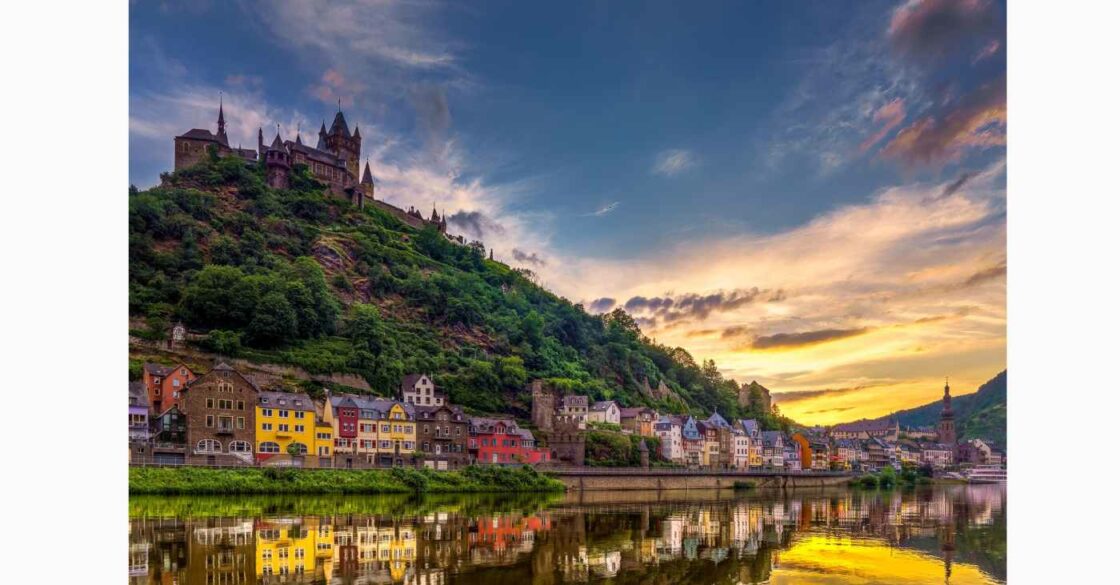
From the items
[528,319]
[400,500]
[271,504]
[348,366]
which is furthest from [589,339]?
[271,504]

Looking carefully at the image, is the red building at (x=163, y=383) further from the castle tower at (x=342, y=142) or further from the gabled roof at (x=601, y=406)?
the castle tower at (x=342, y=142)

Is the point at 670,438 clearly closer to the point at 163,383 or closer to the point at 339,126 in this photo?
the point at 163,383

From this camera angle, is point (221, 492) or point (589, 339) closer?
point (221, 492)

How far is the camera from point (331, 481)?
2856 cm

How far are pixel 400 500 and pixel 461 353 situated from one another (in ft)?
76.1

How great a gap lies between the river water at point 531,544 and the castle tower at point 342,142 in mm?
41009

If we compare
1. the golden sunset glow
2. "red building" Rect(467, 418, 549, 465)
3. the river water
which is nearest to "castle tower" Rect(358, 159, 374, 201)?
"red building" Rect(467, 418, 549, 465)

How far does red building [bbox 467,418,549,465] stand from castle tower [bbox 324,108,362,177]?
30127 millimetres

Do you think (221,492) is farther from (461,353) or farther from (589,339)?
(589,339)

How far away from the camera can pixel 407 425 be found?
3750 cm

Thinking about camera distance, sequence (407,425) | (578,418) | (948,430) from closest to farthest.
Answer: (407,425) < (578,418) < (948,430)

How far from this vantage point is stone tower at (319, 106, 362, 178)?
62.6 m

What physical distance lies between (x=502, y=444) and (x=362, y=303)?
1463 centimetres

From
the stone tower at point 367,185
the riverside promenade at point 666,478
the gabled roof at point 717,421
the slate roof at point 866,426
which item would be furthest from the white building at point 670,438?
the slate roof at point 866,426
